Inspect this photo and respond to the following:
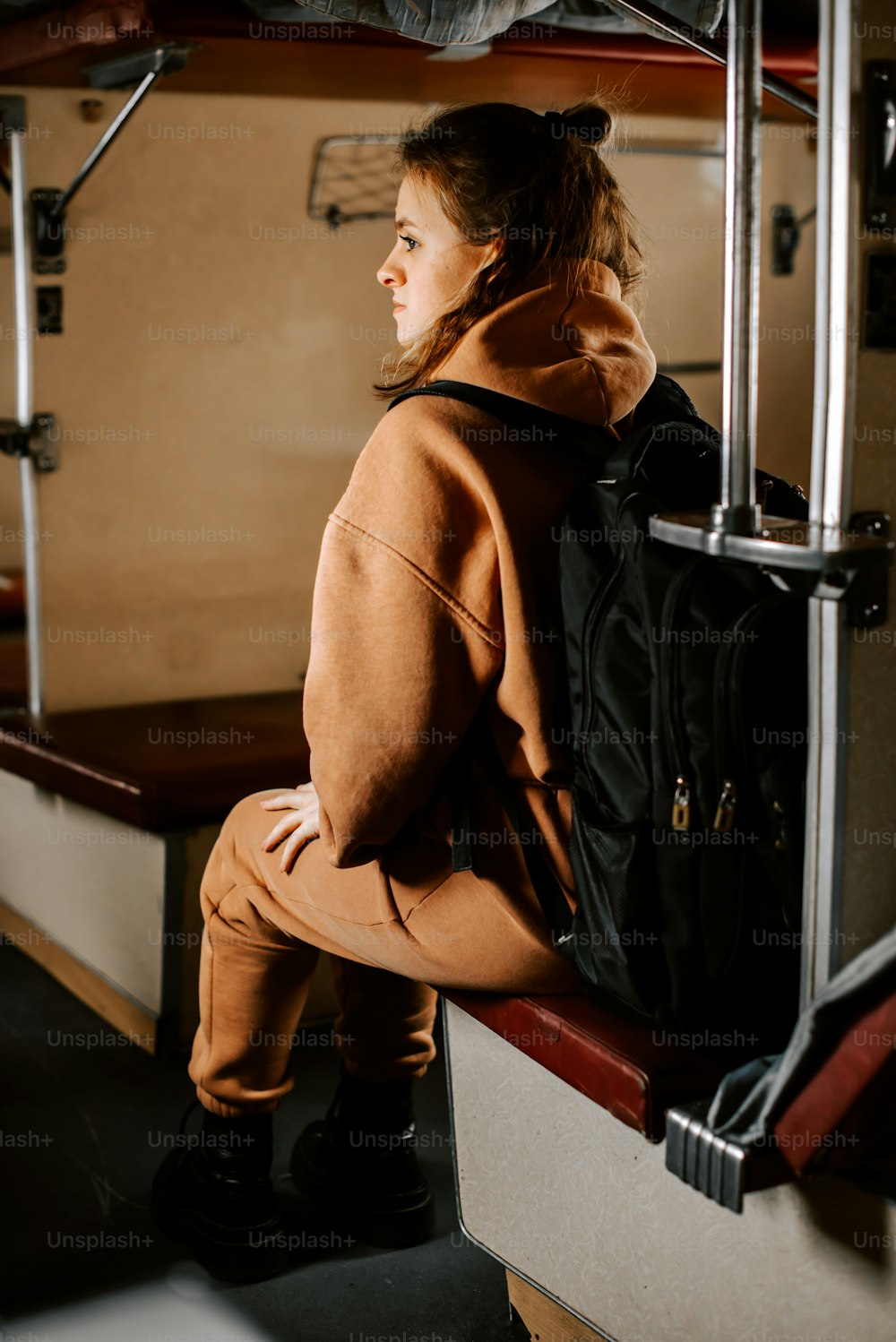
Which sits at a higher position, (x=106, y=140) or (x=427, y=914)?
(x=106, y=140)

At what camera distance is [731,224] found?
52.6 inches

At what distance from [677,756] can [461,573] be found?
1.23 feet

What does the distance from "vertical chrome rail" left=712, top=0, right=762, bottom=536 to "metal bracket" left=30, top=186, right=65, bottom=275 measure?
2.02 m

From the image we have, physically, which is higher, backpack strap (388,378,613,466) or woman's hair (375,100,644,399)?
woman's hair (375,100,644,399)

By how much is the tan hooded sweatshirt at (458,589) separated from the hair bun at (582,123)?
0.72ft

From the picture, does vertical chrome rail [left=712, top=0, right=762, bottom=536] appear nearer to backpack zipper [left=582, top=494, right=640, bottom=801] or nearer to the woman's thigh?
backpack zipper [left=582, top=494, right=640, bottom=801]

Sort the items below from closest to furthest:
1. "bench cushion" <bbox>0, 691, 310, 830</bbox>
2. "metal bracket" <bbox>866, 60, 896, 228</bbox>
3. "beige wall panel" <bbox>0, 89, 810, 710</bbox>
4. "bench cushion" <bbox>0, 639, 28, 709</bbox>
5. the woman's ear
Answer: "metal bracket" <bbox>866, 60, 896, 228</bbox> → the woman's ear → "bench cushion" <bbox>0, 691, 310, 830</bbox> → "beige wall panel" <bbox>0, 89, 810, 710</bbox> → "bench cushion" <bbox>0, 639, 28, 709</bbox>

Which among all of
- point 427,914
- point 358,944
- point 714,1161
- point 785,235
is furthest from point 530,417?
point 785,235

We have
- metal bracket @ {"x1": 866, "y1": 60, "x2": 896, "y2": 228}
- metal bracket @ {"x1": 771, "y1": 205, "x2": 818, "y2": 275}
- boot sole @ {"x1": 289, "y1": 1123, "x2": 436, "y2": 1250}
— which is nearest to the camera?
metal bracket @ {"x1": 866, "y1": 60, "x2": 896, "y2": 228}

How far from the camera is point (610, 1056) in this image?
1.60 m

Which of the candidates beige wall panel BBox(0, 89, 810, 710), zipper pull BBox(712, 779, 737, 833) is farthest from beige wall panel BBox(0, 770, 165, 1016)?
zipper pull BBox(712, 779, 737, 833)

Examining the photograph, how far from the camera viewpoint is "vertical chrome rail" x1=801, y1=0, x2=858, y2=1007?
1.23 metres

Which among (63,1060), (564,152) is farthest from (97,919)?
(564,152)

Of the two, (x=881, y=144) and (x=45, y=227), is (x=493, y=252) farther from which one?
(x=45, y=227)
